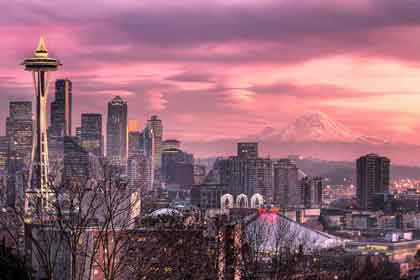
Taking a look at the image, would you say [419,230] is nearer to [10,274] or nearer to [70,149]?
[70,149]

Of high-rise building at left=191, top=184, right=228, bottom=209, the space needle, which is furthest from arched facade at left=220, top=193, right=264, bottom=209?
the space needle

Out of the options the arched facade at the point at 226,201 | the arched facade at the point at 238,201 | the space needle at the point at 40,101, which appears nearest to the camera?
the space needle at the point at 40,101

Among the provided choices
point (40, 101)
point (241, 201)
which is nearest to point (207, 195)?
point (241, 201)

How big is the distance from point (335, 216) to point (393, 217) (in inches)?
448

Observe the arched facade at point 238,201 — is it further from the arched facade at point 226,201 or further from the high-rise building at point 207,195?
the high-rise building at point 207,195

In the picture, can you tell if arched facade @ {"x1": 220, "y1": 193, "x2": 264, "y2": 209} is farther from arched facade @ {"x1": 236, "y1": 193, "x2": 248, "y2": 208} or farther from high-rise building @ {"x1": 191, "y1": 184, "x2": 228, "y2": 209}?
high-rise building @ {"x1": 191, "y1": 184, "x2": 228, "y2": 209}

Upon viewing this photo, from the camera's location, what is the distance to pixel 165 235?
42.6 m

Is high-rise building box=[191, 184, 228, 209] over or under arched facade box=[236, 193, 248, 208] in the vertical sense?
over

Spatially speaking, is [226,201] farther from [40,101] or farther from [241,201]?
[40,101]

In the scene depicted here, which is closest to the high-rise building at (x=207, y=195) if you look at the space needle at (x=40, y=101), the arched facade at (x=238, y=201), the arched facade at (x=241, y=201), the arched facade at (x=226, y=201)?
the arched facade at (x=238, y=201)

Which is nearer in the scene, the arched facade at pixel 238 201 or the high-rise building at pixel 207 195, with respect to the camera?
the arched facade at pixel 238 201

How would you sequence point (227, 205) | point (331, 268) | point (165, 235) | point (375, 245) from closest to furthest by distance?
point (165, 235), point (331, 268), point (375, 245), point (227, 205)

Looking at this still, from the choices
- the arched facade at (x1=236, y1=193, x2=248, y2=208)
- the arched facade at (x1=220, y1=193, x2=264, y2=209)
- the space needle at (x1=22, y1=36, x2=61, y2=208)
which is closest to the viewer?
the space needle at (x1=22, y1=36, x2=61, y2=208)

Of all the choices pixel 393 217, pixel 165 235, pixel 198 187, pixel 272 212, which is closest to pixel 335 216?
pixel 393 217
